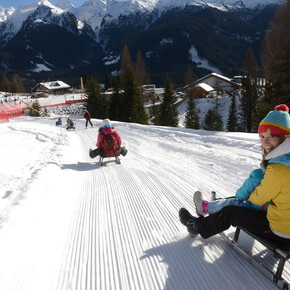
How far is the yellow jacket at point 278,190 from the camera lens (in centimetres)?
185

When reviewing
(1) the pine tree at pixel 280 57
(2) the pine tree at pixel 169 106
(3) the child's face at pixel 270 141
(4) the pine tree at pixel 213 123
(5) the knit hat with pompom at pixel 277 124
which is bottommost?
(4) the pine tree at pixel 213 123

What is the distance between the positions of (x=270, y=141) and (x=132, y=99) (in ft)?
89.6

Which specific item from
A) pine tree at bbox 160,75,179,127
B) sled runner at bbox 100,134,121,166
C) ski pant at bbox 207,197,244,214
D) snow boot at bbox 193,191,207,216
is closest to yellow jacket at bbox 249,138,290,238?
ski pant at bbox 207,197,244,214

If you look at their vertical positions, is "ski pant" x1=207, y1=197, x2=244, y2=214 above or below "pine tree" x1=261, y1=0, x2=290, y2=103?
below

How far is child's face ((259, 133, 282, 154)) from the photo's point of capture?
6.80 ft

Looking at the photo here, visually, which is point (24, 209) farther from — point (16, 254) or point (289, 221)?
point (289, 221)

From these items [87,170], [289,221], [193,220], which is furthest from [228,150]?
[289,221]

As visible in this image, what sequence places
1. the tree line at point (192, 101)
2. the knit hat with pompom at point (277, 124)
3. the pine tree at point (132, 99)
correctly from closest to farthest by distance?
the knit hat with pompom at point (277, 124) < the tree line at point (192, 101) < the pine tree at point (132, 99)

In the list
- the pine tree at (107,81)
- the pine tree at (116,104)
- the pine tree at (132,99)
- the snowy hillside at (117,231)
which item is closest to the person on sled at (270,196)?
the snowy hillside at (117,231)

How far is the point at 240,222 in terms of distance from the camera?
2.20 m

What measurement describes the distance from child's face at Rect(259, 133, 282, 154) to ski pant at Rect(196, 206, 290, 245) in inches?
25.3

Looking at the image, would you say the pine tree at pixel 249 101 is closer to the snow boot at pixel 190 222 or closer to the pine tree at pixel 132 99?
the pine tree at pixel 132 99

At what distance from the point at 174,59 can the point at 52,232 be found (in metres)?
132

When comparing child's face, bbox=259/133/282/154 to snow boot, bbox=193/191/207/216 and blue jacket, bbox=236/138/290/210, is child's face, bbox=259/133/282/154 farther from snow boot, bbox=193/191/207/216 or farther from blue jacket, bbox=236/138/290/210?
snow boot, bbox=193/191/207/216
